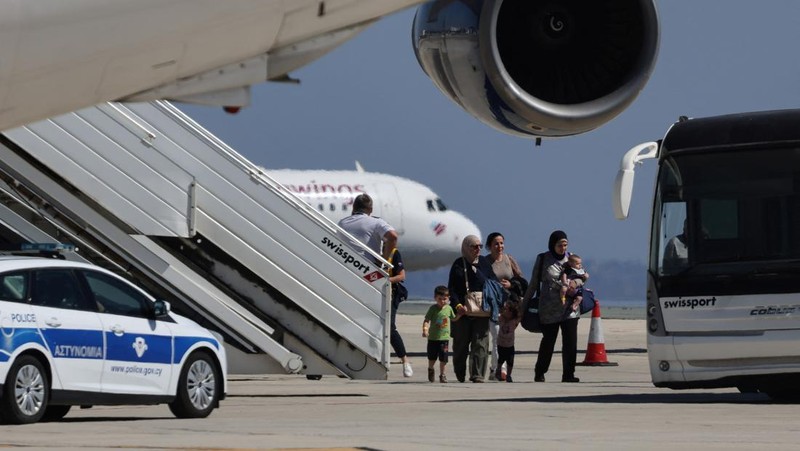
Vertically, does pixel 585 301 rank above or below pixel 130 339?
above

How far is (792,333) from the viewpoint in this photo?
13.9m

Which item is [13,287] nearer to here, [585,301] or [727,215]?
[727,215]

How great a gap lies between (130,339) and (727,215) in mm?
5240

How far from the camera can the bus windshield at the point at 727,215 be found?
14391 millimetres

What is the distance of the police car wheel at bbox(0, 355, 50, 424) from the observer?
11.8m

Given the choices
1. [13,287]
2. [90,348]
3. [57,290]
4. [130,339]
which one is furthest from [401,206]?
[13,287]

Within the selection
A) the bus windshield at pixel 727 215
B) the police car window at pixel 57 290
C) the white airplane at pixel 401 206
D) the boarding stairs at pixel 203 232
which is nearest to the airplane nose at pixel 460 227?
the white airplane at pixel 401 206

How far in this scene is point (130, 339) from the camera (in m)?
12.9

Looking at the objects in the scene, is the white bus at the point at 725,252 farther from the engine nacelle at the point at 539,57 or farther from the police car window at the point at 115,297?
the police car window at the point at 115,297

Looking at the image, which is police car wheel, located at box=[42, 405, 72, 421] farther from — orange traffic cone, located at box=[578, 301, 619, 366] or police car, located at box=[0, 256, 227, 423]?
orange traffic cone, located at box=[578, 301, 619, 366]

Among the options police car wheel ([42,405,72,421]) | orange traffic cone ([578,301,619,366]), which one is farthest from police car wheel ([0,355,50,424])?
orange traffic cone ([578,301,619,366])

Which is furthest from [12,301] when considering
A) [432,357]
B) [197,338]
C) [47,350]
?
[432,357]

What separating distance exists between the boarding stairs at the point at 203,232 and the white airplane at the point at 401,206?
50.3 feet

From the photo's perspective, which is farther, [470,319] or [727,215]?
[470,319]
